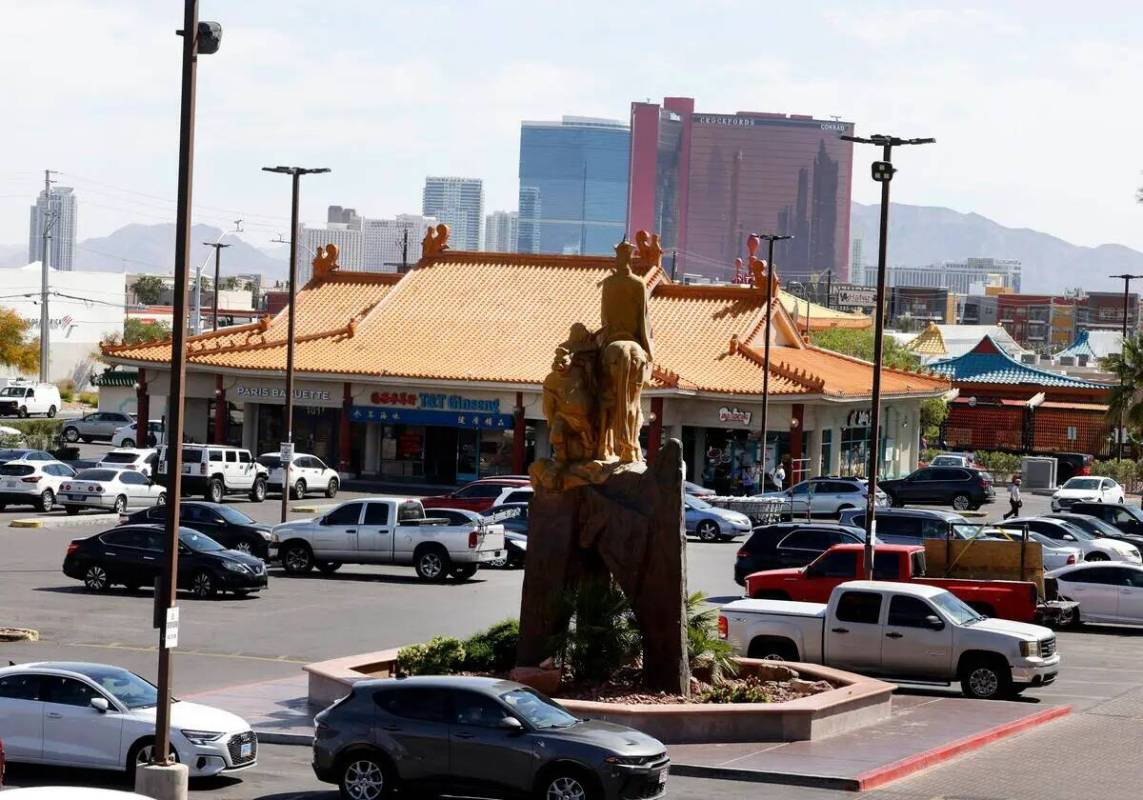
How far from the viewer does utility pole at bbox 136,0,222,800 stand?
17.7m

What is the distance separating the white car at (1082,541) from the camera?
4153cm

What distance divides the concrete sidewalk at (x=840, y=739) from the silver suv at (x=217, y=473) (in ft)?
92.8

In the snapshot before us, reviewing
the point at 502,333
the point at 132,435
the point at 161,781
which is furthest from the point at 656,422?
the point at 161,781

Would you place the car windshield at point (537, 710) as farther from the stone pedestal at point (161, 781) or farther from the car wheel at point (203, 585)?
the car wheel at point (203, 585)

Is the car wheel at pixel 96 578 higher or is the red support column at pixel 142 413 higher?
the red support column at pixel 142 413

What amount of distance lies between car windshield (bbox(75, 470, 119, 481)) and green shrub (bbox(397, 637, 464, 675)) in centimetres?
2833

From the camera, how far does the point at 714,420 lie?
2462 inches

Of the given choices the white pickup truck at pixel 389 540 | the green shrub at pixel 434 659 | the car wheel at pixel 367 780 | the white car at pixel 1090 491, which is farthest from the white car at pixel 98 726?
the white car at pixel 1090 491

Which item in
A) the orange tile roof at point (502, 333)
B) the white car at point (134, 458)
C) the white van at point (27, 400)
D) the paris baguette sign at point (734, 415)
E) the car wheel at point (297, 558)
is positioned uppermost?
the orange tile roof at point (502, 333)

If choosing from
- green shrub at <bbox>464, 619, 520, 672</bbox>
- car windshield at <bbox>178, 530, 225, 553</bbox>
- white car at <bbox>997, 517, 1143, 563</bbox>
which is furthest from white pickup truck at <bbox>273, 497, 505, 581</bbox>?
green shrub at <bbox>464, 619, 520, 672</bbox>

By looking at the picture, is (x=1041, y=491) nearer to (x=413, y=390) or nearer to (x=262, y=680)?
(x=413, y=390)

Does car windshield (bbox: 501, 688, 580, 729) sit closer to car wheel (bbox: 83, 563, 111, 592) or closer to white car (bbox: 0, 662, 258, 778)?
white car (bbox: 0, 662, 258, 778)

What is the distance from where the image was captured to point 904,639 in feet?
87.2

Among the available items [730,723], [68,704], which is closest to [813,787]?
[730,723]
